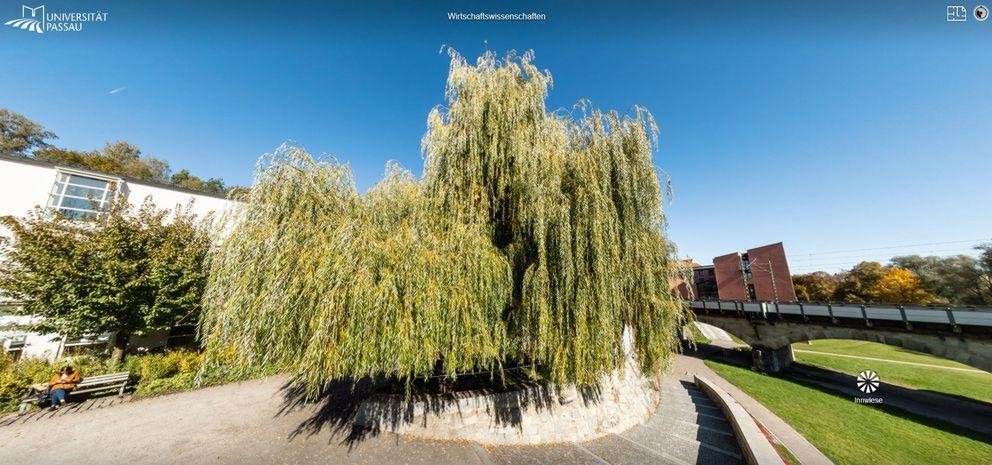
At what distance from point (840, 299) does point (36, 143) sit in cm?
9598

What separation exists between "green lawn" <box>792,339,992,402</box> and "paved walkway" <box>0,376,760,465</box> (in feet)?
57.9

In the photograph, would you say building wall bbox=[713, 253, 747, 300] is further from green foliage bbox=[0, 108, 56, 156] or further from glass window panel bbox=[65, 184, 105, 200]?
green foliage bbox=[0, 108, 56, 156]

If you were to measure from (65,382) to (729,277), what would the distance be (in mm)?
53903

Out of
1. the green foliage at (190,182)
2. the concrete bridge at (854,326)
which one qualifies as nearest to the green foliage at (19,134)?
the green foliage at (190,182)

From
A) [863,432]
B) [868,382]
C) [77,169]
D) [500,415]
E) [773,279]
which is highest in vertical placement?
[77,169]

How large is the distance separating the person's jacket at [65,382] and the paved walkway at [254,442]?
71cm

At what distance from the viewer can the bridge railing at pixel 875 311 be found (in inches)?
500

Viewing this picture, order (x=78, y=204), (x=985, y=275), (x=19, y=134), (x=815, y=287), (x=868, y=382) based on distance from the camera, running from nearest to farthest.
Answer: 1. (x=78, y=204)
2. (x=868, y=382)
3. (x=19, y=134)
4. (x=985, y=275)
5. (x=815, y=287)

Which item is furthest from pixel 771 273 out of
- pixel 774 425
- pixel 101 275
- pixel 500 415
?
pixel 101 275

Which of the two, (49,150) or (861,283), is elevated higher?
(49,150)

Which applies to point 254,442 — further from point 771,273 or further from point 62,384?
point 771,273

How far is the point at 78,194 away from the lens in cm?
1503

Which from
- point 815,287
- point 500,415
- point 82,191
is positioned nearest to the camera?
point 500,415

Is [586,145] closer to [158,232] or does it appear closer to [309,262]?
[309,262]
